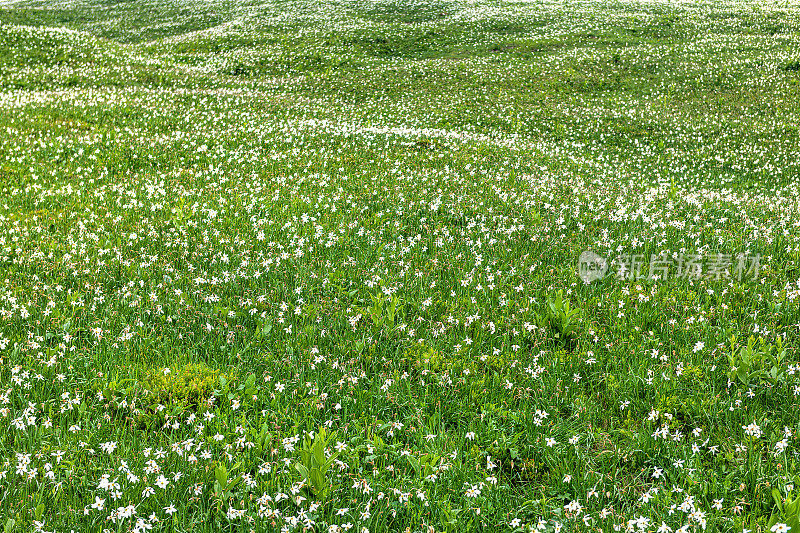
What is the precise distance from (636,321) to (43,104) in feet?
72.4

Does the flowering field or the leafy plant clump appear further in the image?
the leafy plant clump

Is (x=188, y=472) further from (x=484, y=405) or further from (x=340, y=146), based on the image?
(x=340, y=146)

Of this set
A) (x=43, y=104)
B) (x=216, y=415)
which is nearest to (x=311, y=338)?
(x=216, y=415)
